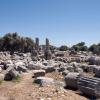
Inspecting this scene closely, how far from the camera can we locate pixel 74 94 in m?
13.5

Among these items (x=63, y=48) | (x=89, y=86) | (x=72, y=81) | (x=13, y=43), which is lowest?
(x=89, y=86)

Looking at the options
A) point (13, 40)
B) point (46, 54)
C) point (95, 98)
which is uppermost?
point (13, 40)

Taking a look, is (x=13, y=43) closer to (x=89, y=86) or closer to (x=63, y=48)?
(x=63, y=48)

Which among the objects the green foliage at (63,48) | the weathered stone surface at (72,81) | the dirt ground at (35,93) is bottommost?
the dirt ground at (35,93)

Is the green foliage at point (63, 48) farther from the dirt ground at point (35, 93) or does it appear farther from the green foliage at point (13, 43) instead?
the dirt ground at point (35, 93)

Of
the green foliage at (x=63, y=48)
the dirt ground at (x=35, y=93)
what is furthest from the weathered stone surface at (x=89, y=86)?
the green foliage at (x=63, y=48)

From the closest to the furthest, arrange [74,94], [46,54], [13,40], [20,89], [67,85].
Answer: [74,94] → [20,89] → [67,85] → [46,54] → [13,40]

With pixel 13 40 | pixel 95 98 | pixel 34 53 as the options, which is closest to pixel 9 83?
pixel 95 98

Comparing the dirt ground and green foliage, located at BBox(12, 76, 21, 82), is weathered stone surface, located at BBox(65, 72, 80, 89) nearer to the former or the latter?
the dirt ground

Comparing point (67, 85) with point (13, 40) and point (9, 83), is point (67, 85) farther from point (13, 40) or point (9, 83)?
point (13, 40)

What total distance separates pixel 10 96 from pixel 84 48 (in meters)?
81.8

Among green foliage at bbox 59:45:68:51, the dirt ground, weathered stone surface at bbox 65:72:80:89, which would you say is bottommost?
the dirt ground

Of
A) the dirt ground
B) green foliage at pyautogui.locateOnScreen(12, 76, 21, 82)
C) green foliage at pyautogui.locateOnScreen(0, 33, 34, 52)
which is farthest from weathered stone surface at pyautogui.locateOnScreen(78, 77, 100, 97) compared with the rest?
green foliage at pyautogui.locateOnScreen(0, 33, 34, 52)

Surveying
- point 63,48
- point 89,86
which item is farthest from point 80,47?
point 89,86
